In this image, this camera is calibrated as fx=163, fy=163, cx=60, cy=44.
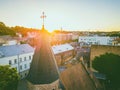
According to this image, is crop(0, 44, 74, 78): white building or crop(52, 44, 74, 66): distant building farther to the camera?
crop(52, 44, 74, 66): distant building

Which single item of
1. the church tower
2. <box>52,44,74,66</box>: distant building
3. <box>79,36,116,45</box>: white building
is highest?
the church tower

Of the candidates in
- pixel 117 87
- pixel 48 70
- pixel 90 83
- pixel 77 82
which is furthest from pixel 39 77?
pixel 117 87

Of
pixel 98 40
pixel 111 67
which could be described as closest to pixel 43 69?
pixel 111 67

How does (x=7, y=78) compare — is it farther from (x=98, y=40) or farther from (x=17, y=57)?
(x=98, y=40)

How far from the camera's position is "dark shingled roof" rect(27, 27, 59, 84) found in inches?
446

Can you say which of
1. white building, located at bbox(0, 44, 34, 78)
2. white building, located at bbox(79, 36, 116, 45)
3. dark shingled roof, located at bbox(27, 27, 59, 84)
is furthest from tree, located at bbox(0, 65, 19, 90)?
white building, located at bbox(79, 36, 116, 45)

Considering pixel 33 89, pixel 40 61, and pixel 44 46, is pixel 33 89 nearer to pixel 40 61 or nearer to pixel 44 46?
pixel 40 61

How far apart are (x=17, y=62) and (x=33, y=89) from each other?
27396 millimetres

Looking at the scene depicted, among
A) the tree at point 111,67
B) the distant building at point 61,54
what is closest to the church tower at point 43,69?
the tree at point 111,67

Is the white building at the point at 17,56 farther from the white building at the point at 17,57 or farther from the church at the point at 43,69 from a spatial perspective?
the church at the point at 43,69

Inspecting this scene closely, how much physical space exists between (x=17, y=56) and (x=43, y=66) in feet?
91.1

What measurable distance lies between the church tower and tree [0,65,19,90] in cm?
1381

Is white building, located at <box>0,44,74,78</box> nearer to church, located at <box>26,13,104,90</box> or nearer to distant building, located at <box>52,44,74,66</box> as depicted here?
distant building, located at <box>52,44,74,66</box>

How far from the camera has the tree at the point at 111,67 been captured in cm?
3231
